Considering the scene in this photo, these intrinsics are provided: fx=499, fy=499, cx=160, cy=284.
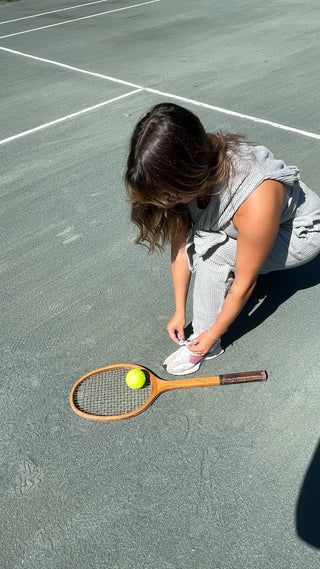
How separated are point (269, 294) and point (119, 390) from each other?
1208 mm

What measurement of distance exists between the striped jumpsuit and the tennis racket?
317mm

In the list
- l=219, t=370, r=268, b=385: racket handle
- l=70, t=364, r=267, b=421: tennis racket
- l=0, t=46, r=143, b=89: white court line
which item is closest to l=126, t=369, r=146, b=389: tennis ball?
l=70, t=364, r=267, b=421: tennis racket

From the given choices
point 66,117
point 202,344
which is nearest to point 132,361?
point 202,344

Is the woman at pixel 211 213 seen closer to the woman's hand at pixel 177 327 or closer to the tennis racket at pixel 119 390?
the woman's hand at pixel 177 327

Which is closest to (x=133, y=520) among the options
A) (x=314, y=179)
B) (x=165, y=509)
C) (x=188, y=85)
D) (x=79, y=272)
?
(x=165, y=509)

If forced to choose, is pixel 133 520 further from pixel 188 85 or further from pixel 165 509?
pixel 188 85

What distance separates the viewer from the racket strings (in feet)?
8.30

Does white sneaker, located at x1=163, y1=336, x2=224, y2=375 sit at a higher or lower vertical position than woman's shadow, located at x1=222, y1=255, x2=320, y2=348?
higher

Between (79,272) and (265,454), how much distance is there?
1.86 metres

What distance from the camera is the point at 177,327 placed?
2807mm

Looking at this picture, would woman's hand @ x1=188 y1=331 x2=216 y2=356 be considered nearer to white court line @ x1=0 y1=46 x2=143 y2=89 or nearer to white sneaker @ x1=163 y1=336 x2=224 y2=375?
white sneaker @ x1=163 y1=336 x2=224 y2=375

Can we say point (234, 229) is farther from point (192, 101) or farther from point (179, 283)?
point (192, 101)

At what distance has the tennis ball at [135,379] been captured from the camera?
8.50ft

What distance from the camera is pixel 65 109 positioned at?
20.1 ft
